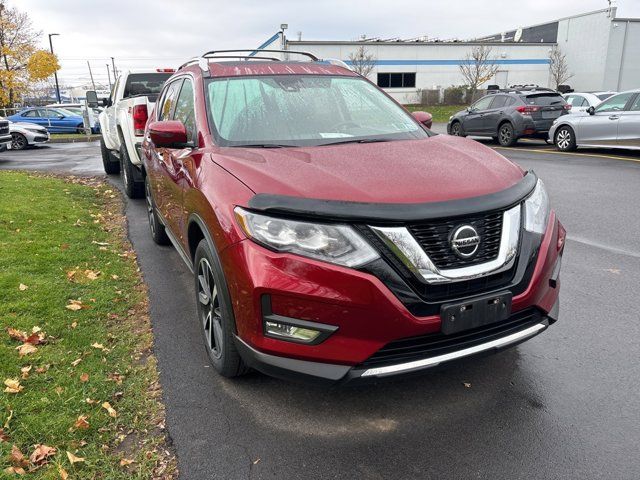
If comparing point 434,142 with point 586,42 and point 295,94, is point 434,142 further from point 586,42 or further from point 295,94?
point 586,42

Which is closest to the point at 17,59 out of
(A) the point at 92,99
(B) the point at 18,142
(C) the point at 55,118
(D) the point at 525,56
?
(C) the point at 55,118

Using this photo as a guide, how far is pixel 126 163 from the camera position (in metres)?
8.60

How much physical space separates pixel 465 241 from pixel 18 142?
69.6 feet

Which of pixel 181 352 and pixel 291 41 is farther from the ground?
pixel 291 41

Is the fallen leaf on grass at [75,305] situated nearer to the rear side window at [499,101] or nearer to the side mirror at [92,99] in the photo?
the side mirror at [92,99]

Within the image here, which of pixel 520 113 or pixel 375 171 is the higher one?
pixel 375 171

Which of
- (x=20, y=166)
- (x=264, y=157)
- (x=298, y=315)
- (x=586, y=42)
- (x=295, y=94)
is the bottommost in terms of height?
(x=20, y=166)

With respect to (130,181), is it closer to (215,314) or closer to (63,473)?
(215,314)

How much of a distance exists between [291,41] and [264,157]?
39.4 m

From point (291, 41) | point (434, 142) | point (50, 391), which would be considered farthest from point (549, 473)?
point (291, 41)

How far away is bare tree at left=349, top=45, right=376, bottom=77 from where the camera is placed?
40.6 meters

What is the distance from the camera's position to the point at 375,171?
9.09ft

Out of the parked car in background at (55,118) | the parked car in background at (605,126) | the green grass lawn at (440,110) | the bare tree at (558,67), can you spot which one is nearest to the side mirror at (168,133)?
the parked car in background at (605,126)

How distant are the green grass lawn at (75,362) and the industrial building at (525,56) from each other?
3661 cm
